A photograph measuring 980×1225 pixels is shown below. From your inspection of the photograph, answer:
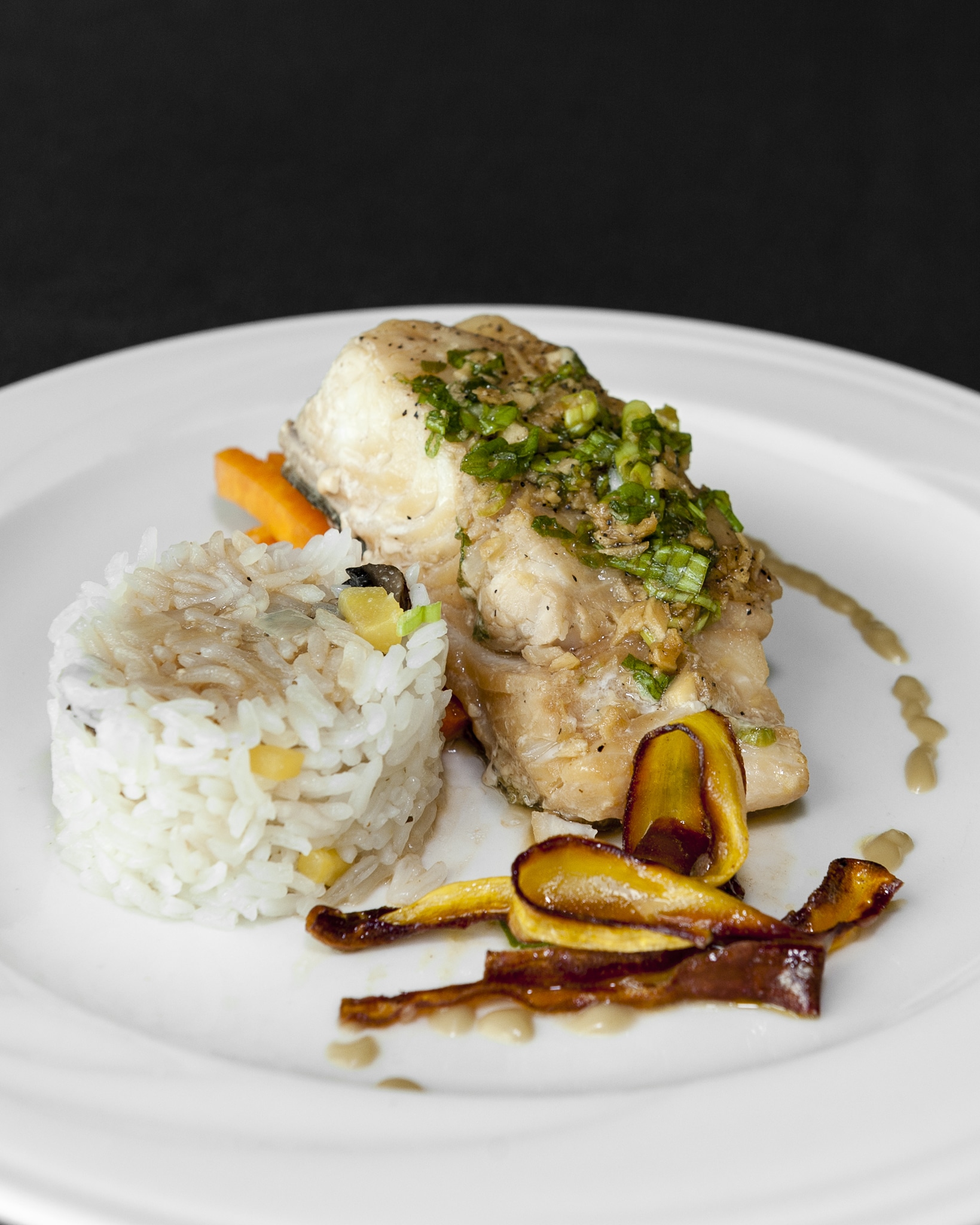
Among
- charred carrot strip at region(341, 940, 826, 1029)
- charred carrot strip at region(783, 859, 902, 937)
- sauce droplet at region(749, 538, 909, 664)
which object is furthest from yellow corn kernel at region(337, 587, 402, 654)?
sauce droplet at region(749, 538, 909, 664)

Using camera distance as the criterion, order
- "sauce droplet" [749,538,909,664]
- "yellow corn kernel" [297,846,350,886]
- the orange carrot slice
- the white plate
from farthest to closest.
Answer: "sauce droplet" [749,538,909,664] < the orange carrot slice < "yellow corn kernel" [297,846,350,886] < the white plate

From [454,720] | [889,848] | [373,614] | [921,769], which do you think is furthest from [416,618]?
[921,769]

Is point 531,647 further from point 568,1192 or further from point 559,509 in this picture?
point 568,1192

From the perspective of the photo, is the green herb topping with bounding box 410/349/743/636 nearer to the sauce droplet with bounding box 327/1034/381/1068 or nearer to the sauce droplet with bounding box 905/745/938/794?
the sauce droplet with bounding box 905/745/938/794

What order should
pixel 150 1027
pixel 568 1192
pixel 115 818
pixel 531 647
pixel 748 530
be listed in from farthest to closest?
1. pixel 748 530
2. pixel 531 647
3. pixel 115 818
4. pixel 150 1027
5. pixel 568 1192

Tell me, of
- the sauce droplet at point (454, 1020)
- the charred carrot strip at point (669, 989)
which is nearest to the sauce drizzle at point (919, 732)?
the charred carrot strip at point (669, 989)

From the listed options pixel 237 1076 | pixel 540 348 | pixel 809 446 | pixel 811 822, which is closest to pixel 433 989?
pixel 237 1076
